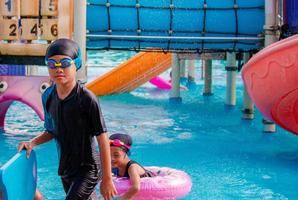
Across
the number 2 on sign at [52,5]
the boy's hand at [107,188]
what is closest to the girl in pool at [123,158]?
the boy's hand at [107,188]

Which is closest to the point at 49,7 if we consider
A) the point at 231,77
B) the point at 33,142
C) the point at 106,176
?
the point at 33,142

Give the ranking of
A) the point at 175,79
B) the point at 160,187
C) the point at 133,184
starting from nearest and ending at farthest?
the point at 133,184
the point at 160,187
the point at 175,79

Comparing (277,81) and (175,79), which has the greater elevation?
(277,81)

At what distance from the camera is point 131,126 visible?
27.7 feet

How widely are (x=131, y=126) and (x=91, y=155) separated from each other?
4.88 meters

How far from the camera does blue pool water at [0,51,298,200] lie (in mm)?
5625

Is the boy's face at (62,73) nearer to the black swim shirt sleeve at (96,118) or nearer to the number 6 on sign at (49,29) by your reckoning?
the black swim shirt sleeve at (96,118)

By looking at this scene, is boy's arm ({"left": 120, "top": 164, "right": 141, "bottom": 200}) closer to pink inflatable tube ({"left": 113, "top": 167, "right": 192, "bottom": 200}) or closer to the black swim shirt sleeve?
pink inflatable tube ({"left": 113, "top": 167, "right": 192, "bottom": 200})

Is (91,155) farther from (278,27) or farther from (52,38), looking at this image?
(278,27)

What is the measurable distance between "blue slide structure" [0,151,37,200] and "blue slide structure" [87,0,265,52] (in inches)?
176

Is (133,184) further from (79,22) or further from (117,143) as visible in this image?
(79,22)

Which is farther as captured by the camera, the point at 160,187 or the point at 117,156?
the point at 160,187

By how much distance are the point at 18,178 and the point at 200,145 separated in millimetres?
4152

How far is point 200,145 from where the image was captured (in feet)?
24.2
